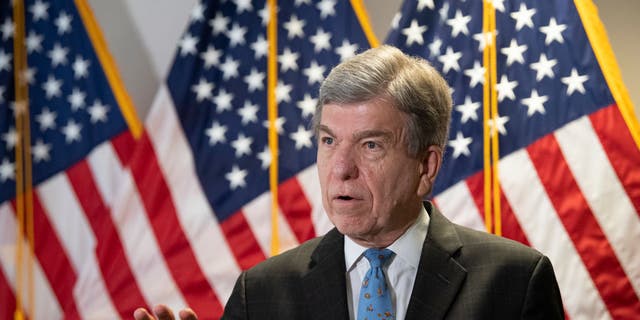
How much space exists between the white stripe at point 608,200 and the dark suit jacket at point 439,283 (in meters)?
1.50

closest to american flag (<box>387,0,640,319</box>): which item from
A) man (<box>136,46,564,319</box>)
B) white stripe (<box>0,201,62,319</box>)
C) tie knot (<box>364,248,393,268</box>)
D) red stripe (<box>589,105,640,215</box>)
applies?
red stripe (<box>589,105,640,215</box>)

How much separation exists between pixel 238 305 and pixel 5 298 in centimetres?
241

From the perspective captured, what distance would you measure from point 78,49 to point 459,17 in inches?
63.8

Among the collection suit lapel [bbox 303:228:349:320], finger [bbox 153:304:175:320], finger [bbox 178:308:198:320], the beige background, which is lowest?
suit lapel [bbox 303:228:349:320]

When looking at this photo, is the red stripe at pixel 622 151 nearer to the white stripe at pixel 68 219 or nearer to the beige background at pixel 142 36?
the beige background at pixel 142 36

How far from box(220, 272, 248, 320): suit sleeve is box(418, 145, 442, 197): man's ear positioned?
0.41 metres

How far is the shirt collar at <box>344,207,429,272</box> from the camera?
5.92 ft

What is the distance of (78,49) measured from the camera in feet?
12.7

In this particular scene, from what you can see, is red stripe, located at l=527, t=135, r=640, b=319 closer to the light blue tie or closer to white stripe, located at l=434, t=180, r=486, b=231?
white stripe, located at l=434, t=180, r=486, b=231

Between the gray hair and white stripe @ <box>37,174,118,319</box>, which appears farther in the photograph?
white stripe @ <box>37,174,118,319</box>

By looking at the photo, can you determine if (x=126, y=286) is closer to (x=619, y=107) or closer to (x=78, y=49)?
(x=78, y=49)

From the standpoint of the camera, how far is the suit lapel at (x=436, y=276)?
1.72 m

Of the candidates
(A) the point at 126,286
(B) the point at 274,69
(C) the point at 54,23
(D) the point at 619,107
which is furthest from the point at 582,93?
(C) the point at 54,23

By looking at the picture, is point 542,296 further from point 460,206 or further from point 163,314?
point 460,206
